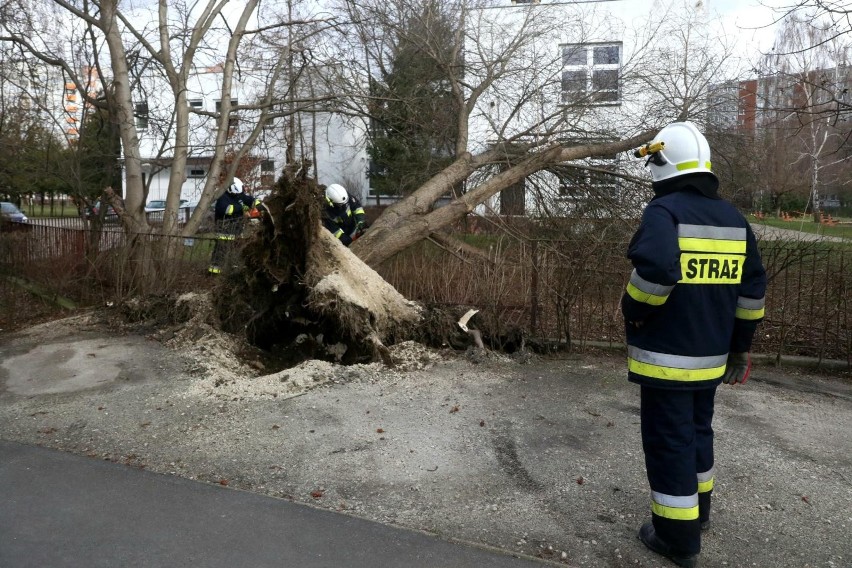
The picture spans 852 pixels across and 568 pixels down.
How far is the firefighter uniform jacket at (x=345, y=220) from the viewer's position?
9203 mm

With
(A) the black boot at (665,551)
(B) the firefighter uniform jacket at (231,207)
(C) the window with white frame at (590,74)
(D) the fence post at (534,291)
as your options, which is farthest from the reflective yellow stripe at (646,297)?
(C) the window with white frame at (590,74)

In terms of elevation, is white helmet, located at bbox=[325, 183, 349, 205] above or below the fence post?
above

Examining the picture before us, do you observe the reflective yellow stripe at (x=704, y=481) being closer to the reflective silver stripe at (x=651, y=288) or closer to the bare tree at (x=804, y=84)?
the reflective silver stripe at (x=651, y=288)

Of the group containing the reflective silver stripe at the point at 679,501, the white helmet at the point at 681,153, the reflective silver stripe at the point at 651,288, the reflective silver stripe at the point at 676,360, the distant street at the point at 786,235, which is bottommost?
the reflective silver stripe at the point at 679,501

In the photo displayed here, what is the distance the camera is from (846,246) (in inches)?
277

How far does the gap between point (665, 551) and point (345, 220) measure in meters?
6.72

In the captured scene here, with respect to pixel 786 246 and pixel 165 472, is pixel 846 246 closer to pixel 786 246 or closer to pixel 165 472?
pixel 786 246

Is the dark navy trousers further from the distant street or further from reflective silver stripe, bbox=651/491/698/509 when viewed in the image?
the distant street

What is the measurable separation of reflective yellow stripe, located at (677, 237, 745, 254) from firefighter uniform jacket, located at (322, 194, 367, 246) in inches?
250

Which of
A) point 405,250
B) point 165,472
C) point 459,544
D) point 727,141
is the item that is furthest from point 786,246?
point 165,472

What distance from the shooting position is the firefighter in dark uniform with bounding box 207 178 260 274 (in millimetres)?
8094

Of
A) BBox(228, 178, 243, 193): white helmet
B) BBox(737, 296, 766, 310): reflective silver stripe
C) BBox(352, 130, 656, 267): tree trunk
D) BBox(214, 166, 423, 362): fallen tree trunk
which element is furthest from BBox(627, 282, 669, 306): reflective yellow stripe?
BBox(228, 178, 243, 193): white helmet

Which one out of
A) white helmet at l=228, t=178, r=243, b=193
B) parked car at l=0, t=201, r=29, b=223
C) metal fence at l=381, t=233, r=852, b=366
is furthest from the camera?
parked car at l=0, t=201, r=29, b=223

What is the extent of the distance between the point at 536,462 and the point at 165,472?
7.87 ft
